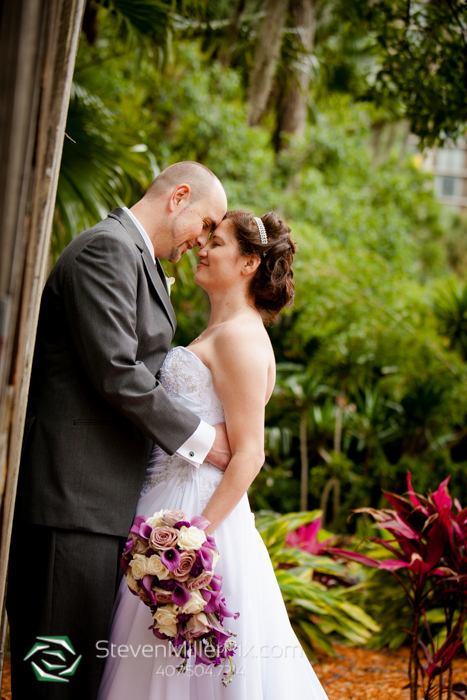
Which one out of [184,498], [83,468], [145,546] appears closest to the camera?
[145,546]

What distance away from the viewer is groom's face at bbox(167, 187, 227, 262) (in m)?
2.42

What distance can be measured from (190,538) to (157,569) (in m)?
0.13

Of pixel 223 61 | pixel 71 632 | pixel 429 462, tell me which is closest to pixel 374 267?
pixel 429 462

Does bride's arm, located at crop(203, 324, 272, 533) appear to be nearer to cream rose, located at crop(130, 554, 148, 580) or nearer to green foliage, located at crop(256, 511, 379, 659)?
cream rose, located at crop(130, 554, 148, 580)

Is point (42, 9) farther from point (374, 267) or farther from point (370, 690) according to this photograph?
point (374, 267)

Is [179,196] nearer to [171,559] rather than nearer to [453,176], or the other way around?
[171,559]

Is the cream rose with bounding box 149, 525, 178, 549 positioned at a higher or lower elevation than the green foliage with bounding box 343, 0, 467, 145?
lower

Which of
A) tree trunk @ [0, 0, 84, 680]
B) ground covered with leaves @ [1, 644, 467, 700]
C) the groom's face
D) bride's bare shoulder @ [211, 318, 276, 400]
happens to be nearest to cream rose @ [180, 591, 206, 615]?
tree trunk @ [0, 0, 84, 680]

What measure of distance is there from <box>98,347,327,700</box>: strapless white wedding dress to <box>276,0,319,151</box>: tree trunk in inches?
292

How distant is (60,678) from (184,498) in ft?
2.28

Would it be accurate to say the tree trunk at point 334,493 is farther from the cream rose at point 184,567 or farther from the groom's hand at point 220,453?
the cream rose at point 184,567

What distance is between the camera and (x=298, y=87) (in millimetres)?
8922

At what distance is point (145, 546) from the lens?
1.84m

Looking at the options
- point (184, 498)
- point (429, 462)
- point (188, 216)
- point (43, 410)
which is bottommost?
point (429, 462)
